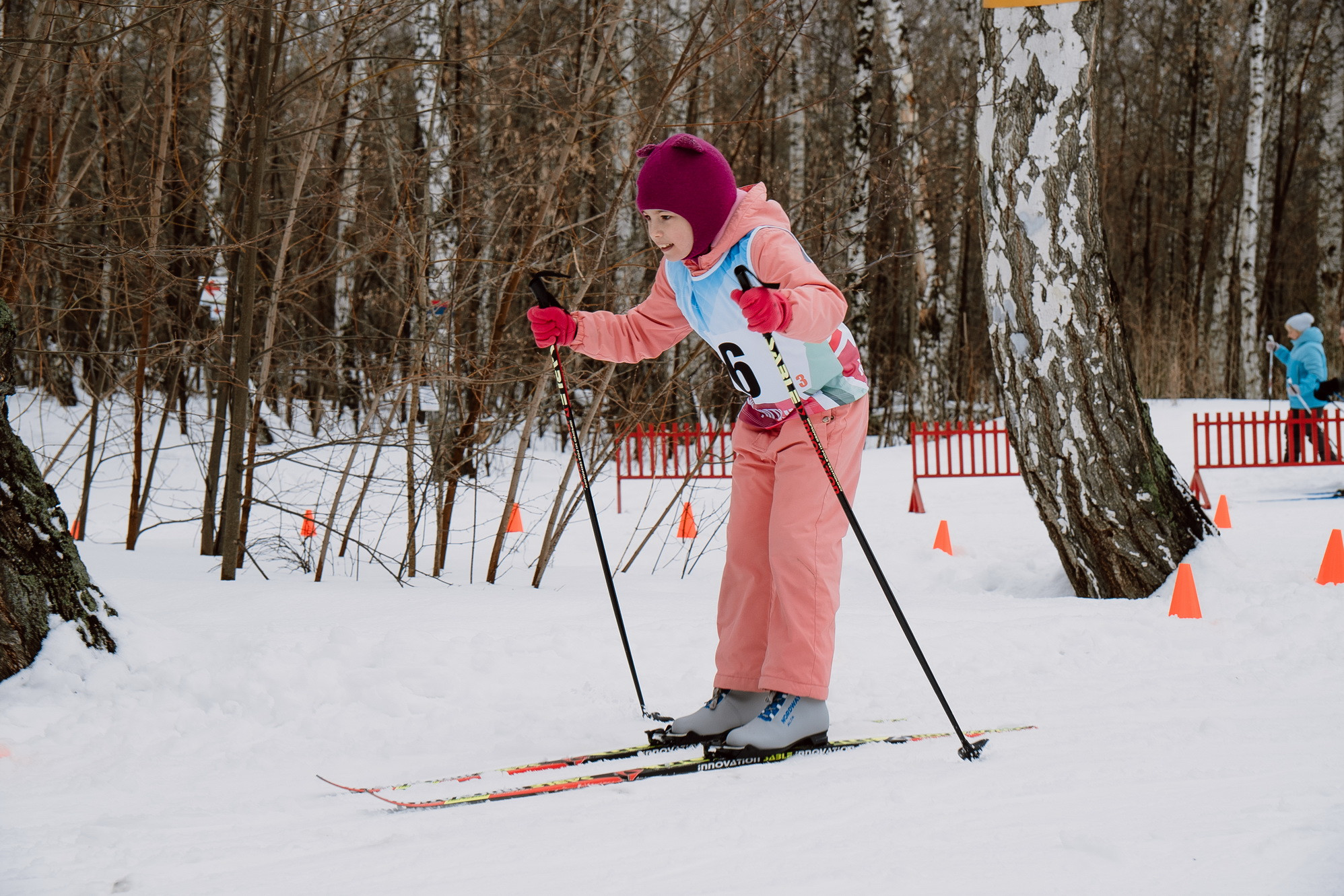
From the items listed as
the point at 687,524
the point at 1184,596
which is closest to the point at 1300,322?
the point at 687,524

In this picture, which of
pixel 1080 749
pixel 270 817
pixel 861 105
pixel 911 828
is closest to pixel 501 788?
pixel 270 817

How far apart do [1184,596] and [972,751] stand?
2.42 meters

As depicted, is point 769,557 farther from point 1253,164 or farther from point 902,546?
point 1253,164

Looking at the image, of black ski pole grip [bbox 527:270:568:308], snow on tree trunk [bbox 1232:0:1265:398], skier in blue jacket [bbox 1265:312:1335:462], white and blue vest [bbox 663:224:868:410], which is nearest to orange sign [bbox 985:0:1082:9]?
white and blue vest [bbox 663:224:868:410]

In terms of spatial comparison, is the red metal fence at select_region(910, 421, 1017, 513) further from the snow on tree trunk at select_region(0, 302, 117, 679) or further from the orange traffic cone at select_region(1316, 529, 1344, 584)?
the snow on tree trunk at select_region(0, 302, 117, 679)

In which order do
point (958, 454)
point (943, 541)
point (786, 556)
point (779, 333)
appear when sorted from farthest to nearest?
point (958, 454)
point (943, 541)
point (786, 556)
point (779, 333)

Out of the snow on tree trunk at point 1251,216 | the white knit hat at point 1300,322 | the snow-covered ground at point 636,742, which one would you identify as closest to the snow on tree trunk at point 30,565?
the snow-covered ground at point 636,742

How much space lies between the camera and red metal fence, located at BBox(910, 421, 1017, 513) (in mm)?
10617

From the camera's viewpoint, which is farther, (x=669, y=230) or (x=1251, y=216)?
(x=1251, y=216)

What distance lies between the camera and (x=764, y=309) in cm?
254

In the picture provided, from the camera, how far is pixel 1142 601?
483 cm

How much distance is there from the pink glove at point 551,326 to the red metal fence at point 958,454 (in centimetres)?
581

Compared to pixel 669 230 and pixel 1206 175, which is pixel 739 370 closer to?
pixel 669 230

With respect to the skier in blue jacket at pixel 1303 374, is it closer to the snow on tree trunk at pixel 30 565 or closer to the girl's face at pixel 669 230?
the girl's face at pixel 669 230
